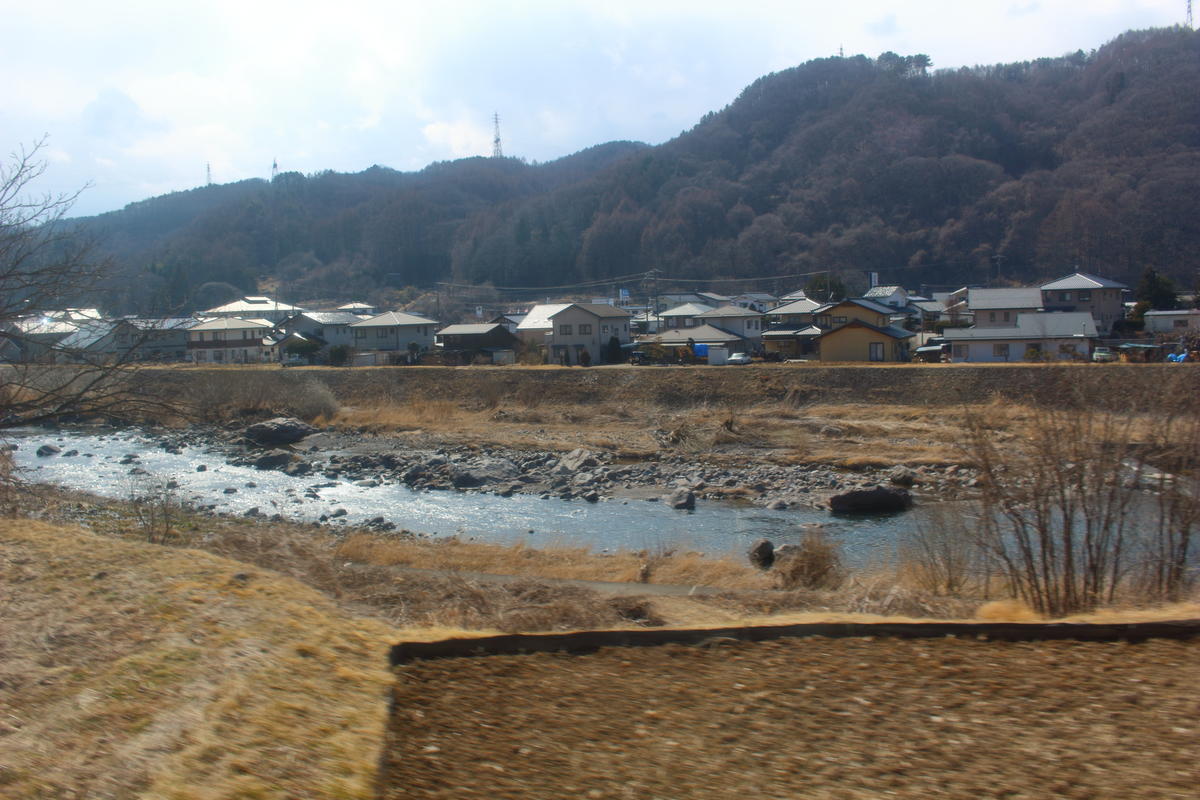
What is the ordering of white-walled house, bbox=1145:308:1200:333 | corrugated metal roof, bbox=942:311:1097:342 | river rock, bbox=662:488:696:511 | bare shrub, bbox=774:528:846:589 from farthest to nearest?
1. white-walled house, bbox=1145:308:1200:333
2. corrugated metal roof, bbox=942:311:1097:342
3. river rock, bbox=662:488:696:511
4. bare shrub, bbox=774:528:846:589

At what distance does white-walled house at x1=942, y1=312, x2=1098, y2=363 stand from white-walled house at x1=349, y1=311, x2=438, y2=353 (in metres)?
22.6

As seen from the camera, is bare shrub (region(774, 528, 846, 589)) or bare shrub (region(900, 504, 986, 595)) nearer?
bare shrub (region(900, 504, 986, 595))

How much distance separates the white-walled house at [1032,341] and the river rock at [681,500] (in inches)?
610

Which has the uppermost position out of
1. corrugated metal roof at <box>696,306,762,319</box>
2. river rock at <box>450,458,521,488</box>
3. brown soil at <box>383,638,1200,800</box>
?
corrugated metal roof at <box>696,306,762,319</box>

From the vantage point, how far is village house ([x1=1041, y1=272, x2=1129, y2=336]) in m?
32.5

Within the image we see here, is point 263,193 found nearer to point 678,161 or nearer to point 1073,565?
point 678,161

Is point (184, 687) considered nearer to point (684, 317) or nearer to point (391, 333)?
point (391, 333)

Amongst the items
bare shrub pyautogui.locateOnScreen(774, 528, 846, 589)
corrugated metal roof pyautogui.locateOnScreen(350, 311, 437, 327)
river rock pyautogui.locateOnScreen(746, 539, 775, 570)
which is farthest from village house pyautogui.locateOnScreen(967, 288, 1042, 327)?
corrugated metal roof pyautogui.locateOnScreen(350, 311, 437, 327)

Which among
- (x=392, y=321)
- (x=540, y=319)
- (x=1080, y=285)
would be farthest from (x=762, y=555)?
(x=1080, y=285)

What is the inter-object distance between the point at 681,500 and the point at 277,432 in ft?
42.8

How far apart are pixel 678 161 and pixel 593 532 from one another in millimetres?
66386

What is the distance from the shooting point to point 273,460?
19359 millimetres

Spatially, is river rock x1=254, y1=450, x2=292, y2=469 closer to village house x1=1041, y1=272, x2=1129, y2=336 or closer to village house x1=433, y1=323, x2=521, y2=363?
village house x1=433, y1=323, x2=521, y2=363

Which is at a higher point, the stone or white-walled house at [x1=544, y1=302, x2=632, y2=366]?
white-walled house at [x1=544, y1=302, x2=632, y2=366]
